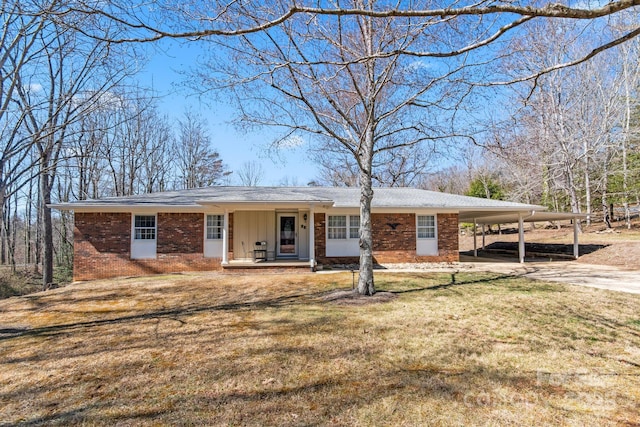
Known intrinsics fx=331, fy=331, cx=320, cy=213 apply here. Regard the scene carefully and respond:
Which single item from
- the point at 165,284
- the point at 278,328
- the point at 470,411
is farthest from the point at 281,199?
the point at 470,411

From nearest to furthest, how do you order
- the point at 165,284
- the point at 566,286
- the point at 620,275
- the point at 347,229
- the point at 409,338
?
the point at 409,338
the point at 566,286
the point at 165,284
the point at 620,275
the point at 347,229

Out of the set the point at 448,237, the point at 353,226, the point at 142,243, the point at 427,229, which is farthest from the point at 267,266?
the point at 448,237

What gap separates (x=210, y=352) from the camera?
4.49m

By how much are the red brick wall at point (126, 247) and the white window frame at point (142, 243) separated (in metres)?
0.13

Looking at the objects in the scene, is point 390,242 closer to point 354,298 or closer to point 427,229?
point 427,229

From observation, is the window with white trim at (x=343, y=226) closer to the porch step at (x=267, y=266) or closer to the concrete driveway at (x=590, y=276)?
the porch step at (x=267, y=266)

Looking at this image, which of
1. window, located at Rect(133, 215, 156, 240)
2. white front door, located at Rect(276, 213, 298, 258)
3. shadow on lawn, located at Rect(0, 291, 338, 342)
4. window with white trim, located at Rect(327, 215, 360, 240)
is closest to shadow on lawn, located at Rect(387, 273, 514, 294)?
shadow on lawn, located at Rect(0, 291, 338, 342)

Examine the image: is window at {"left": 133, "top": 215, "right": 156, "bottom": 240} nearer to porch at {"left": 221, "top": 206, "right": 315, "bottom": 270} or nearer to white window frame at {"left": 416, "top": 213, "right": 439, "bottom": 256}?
porch at {"left": 221, "top": 206, "right": 315, "bottom": 270}

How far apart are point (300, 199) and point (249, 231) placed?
10.8 ft

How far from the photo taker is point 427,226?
14.3m

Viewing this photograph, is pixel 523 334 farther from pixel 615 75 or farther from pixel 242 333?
pixel 615 75

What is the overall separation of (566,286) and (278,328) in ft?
26.2

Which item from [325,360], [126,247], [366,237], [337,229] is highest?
[337,229]

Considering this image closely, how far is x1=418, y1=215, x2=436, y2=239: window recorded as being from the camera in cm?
1422
